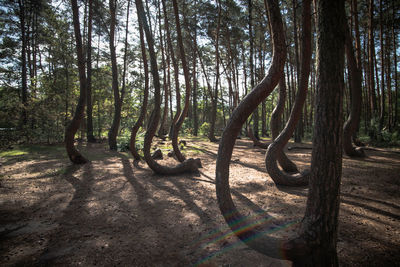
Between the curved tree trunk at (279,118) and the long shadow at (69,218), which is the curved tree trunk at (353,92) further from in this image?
the long shadow at (69,218)

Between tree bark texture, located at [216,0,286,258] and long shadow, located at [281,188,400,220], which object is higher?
tree bark texture, located at [216,0,286,258]

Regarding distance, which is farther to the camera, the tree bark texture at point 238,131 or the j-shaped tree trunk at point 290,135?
the j-shaped tree trunk at point 290,135

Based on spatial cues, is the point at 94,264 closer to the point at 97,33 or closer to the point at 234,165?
the point at 234,165

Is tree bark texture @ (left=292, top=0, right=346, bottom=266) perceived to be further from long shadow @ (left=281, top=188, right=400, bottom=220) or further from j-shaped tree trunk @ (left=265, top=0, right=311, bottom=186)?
j-shaped tree trunk @ (left=265, top=0, right=311, bottom=186)

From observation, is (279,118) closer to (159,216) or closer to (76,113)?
(159,216)

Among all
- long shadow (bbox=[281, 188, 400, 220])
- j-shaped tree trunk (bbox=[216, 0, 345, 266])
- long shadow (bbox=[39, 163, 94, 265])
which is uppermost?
j-shaped tree trunk (bbox=[216, 0, 345, 266])

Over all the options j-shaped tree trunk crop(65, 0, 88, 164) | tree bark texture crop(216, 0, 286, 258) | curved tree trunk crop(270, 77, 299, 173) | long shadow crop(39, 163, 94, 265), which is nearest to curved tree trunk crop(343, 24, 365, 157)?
curved tree trunk crop(270, 77, 299, 173)

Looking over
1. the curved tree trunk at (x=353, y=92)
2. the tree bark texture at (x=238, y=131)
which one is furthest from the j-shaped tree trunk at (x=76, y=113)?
the curved tree trunk at (x=353, y=92)

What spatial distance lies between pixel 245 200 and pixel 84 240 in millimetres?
3044

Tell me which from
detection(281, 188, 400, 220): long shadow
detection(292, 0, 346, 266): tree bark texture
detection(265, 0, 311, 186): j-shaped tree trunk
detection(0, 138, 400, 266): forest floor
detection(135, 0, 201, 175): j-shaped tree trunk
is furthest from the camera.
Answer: detection(135, 0, 201, 175): j-shaped tree trunk

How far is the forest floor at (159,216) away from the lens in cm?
236

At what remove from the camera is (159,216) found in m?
3.53

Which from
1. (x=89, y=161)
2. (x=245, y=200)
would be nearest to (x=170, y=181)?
(x=245, y=200)

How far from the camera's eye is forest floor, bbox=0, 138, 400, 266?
236 centimetres
